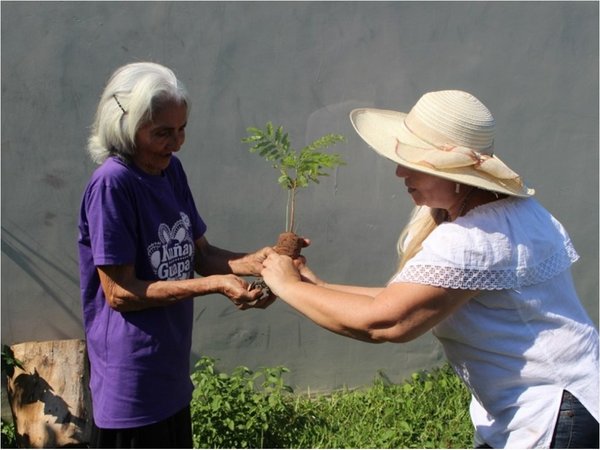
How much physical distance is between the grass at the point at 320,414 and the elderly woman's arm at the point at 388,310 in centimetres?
194

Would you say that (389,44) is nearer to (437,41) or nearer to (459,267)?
(437,41)

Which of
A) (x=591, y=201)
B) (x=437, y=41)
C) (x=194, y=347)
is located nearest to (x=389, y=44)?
(x=437, y=41)

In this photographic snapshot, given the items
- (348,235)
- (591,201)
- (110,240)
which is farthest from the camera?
(591,201)

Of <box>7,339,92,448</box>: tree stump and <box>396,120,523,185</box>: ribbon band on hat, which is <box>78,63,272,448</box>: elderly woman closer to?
<box>396,120,523,185</box>: ribbon band on hat

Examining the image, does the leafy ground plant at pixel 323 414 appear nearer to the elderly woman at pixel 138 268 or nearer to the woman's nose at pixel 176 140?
the elderly woman at pixel 138 268

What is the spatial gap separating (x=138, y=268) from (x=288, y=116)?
1.86 meters

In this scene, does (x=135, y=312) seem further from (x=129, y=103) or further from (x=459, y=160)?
(x=459, y=160)

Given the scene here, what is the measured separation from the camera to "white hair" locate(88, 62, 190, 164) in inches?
106

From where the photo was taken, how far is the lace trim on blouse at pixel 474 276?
7.34 ft

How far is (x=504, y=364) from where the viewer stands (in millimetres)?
2420

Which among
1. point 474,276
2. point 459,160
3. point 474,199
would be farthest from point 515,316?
point 459,160

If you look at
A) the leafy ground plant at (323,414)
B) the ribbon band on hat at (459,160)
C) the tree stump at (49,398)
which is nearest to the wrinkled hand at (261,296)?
the ribbon band on hat at (459,160)

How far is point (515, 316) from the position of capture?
2377mm

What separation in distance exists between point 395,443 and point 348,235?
1.25 metres
